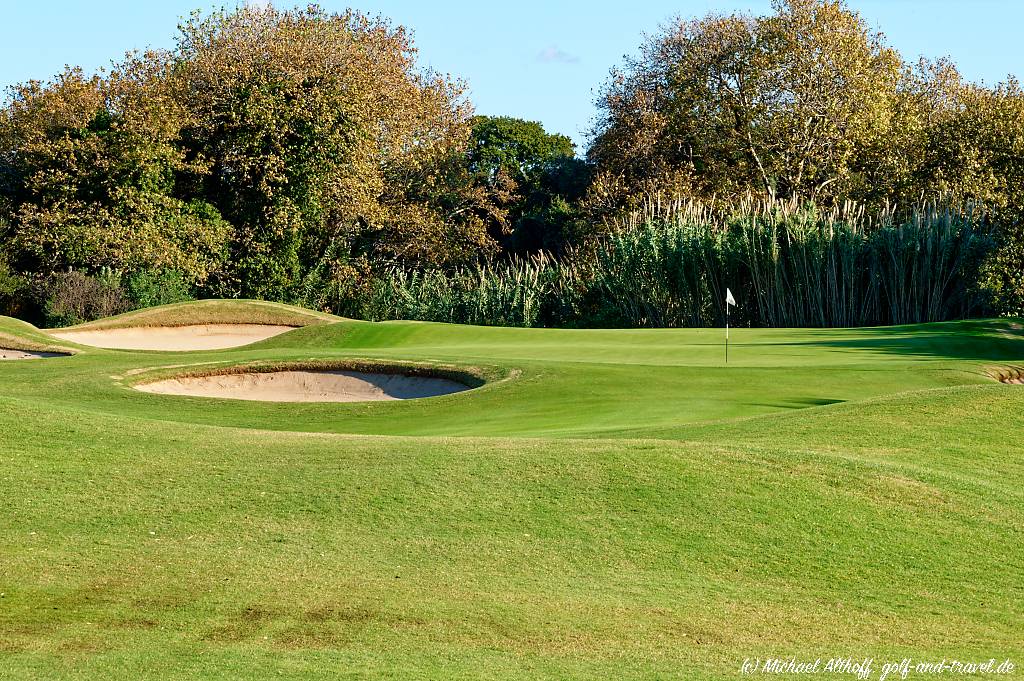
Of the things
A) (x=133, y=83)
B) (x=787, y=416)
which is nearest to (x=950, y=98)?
(x=133, y=83)

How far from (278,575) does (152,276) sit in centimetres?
3176

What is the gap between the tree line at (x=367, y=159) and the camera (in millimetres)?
38219

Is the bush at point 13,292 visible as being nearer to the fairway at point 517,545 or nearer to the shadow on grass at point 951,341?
the shadow on grass at point 951,341

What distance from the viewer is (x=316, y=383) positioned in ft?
66.7

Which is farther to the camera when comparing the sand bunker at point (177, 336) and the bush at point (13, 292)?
the bush at point (13, 292)

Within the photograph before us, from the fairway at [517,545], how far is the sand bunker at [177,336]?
17.4 meters

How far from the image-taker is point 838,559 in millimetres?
8352

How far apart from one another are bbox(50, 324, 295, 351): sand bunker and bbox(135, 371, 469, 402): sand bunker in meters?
8.46

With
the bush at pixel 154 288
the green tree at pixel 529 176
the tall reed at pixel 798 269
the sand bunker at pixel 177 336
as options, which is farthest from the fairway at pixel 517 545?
the green tree at pixel 529 176

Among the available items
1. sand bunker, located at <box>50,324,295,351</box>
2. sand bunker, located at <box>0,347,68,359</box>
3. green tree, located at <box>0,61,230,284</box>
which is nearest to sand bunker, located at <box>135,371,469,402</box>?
sand bunker, located at <box>0,347,68,359</box>

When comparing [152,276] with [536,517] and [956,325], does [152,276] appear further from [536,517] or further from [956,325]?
[536,517]

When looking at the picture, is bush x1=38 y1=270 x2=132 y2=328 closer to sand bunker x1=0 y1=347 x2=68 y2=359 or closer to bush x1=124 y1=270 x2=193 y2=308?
bush x1=124 y1=270 x2=193 y2=308

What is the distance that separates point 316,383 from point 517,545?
40.7ft

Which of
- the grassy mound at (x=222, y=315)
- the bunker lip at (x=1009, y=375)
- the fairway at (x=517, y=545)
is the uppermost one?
the grassy mound at (x=222, y=315)
